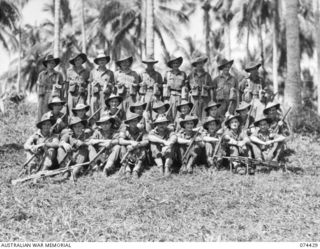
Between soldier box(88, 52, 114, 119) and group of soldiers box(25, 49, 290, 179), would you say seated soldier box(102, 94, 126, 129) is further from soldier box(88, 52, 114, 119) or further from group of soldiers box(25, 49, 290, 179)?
soldier box(88, 52, 114, 119)

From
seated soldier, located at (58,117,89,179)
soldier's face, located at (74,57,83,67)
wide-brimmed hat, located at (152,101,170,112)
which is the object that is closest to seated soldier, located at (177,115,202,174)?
wide-brimmed hat, located at (152,101,170,112)

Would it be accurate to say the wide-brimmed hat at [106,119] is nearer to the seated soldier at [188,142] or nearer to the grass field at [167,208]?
the grass field at [167,208]

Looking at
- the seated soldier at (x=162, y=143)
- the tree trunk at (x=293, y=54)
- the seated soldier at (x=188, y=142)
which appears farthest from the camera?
the tree trunk at (x=293, y=54)

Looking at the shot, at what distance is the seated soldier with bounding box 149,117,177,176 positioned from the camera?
9016mm

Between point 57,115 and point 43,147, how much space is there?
112 cm

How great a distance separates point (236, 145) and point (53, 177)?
3.81 metres

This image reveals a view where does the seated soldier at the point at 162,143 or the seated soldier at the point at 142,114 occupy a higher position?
the seated soldier at the point at 142,114

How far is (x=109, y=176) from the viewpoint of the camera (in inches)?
354

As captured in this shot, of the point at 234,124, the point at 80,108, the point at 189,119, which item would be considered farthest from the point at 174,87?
the point at 80,108

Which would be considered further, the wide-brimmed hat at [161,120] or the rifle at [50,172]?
the wide-brimmed hat at [161,120]

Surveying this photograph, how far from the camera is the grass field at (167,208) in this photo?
20.4 feet

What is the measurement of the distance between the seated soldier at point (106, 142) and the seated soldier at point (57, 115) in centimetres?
88

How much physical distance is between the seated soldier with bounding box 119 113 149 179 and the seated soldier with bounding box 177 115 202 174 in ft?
2.46

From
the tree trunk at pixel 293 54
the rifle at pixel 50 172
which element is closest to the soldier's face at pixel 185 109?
the rifle at pixel 50 172
